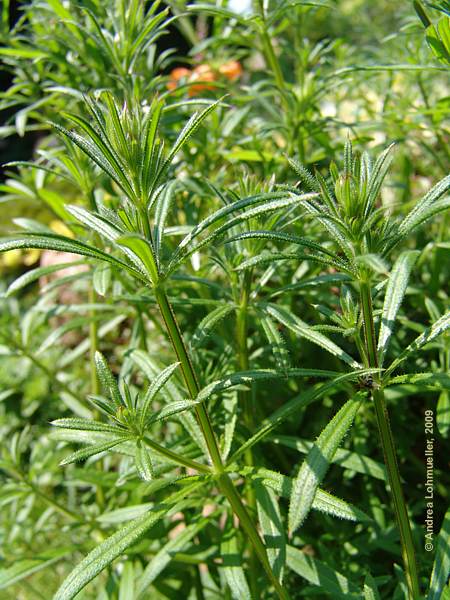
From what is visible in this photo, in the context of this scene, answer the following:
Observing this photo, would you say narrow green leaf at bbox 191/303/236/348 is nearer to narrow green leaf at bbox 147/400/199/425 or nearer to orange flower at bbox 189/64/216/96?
narrow green leaf at bbox 147/400/199/425

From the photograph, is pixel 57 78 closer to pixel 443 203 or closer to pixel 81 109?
pixel 81 109

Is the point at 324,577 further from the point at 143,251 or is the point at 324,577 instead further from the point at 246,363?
the point at 143,251

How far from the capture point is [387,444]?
103 centimetres

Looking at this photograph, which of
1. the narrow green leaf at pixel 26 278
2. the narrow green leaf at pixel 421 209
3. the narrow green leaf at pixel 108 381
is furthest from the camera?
the narrow green leaf at pixel 26 278

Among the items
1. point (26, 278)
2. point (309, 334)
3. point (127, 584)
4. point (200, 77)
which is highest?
point (200, 77)

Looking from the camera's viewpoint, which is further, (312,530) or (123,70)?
(312,530)

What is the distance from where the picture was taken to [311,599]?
1614mm

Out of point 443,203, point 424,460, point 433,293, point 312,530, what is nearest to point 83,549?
point 312,530

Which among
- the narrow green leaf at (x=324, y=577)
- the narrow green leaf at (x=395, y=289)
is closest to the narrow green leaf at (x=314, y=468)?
the narrow green leaf at (x=395, y=289)

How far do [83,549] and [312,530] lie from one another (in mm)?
708

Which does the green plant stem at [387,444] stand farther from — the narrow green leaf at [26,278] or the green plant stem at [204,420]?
the narrow green leaf at [26,278]

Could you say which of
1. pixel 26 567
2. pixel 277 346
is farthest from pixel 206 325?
pixel 26 567

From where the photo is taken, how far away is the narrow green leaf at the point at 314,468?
0.81 meters

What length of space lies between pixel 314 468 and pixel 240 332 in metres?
0.52
